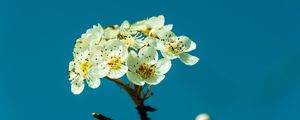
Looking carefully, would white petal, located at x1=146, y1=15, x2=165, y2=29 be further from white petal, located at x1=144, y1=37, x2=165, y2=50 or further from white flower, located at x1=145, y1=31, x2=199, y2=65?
white petal, located at x1=144, y1=37, x2=165, y2=50

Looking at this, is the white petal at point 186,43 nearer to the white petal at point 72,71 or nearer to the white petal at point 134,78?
the white petal at point 134,78

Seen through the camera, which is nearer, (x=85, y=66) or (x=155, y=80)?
(x=155, y=80)

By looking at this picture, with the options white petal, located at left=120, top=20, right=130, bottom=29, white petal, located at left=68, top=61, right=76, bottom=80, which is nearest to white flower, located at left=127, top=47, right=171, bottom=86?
white petal, located at left=120, top=20, right=130, bottom=29

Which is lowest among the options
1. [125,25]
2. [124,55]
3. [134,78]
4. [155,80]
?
[134,78]

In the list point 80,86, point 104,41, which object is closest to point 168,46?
point 104,41

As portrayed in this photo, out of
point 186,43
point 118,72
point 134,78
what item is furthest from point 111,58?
point 186,43

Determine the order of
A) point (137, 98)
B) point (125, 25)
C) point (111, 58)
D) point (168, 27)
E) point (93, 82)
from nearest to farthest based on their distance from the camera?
point (137, 98), point (93, 82), point (111, 58), point (125, 25), point (168, 27)

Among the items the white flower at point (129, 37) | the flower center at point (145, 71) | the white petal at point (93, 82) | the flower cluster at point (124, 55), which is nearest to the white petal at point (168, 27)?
the flower cluster at point (124, 55)

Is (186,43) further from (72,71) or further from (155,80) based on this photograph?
(72,71)
